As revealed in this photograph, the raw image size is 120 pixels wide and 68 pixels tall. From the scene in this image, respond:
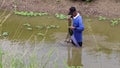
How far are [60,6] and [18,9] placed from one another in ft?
5.89

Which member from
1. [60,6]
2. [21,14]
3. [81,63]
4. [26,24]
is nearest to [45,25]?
[26,24]

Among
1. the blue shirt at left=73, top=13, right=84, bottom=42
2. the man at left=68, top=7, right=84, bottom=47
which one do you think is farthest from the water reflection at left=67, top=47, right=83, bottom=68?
the blue shirt at left=73, top=13, right=84, bottom=42

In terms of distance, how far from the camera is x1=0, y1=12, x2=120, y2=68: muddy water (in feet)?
31.4

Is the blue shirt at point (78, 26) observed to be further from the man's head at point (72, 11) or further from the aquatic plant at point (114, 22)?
the aquatic plant at point (114, 22)

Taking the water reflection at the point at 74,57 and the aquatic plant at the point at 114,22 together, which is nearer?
the water reflection at the point at 74,57

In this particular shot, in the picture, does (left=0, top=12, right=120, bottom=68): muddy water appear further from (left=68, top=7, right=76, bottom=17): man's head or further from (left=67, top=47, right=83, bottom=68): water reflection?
(left=68, top=7, right=76, bottom=17): man's head

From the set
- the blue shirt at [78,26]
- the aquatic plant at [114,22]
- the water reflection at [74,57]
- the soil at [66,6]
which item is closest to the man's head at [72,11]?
the blue shirt at [78,26]

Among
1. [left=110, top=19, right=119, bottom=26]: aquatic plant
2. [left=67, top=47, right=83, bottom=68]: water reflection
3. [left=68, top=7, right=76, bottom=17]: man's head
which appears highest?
[left=68, top=7, right=76, bottom=17]: man's head

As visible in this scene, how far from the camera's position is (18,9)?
1523 cm

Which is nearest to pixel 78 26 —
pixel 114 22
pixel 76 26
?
pixel 76 26

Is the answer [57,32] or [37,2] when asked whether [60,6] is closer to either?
[37,2]

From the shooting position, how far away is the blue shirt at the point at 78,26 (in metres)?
10.0

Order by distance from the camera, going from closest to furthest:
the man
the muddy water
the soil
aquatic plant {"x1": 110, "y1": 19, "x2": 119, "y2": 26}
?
the muddy water < the man < aquatic plant {"x1": 110, "y1": 19, "x2": 119, "y2": 26} < the soil

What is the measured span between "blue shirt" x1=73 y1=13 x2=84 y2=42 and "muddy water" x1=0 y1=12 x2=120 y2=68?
47 cm
